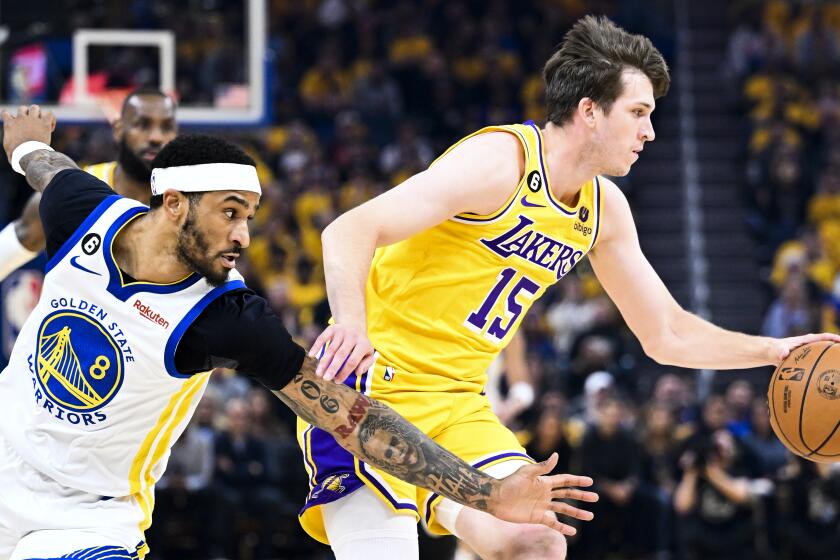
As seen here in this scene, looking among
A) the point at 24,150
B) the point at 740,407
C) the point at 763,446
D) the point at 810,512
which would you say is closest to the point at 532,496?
the point at 24,150

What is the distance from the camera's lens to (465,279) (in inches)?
186

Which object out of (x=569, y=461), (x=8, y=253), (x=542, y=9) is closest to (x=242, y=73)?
(x=569, y=461)

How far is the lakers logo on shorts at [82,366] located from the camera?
403 cm

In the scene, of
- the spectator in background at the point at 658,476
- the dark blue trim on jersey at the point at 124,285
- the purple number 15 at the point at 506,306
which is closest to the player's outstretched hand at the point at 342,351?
the dark blue trim on jersey at the point at 124,285

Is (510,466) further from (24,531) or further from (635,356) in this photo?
(635,356)

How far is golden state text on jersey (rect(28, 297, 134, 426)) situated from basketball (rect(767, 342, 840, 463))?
248 cm

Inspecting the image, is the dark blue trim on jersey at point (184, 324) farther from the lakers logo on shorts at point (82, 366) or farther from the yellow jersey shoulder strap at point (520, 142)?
the yellow jersey shoulder strap at point (520, 142)

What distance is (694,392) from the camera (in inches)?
539

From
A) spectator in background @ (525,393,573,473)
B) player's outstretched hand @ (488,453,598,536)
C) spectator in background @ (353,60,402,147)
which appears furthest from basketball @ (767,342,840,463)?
spectator in background @ (353,60,402,147)

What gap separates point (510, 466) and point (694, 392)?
A: 9.54m

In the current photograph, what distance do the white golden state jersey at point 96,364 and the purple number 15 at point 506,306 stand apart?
41.1 inches

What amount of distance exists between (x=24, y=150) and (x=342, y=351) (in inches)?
65.8

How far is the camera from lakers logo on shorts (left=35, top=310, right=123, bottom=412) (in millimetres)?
4027

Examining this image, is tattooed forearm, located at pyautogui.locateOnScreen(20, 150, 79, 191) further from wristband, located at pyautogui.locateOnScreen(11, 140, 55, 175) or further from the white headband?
the white headband
